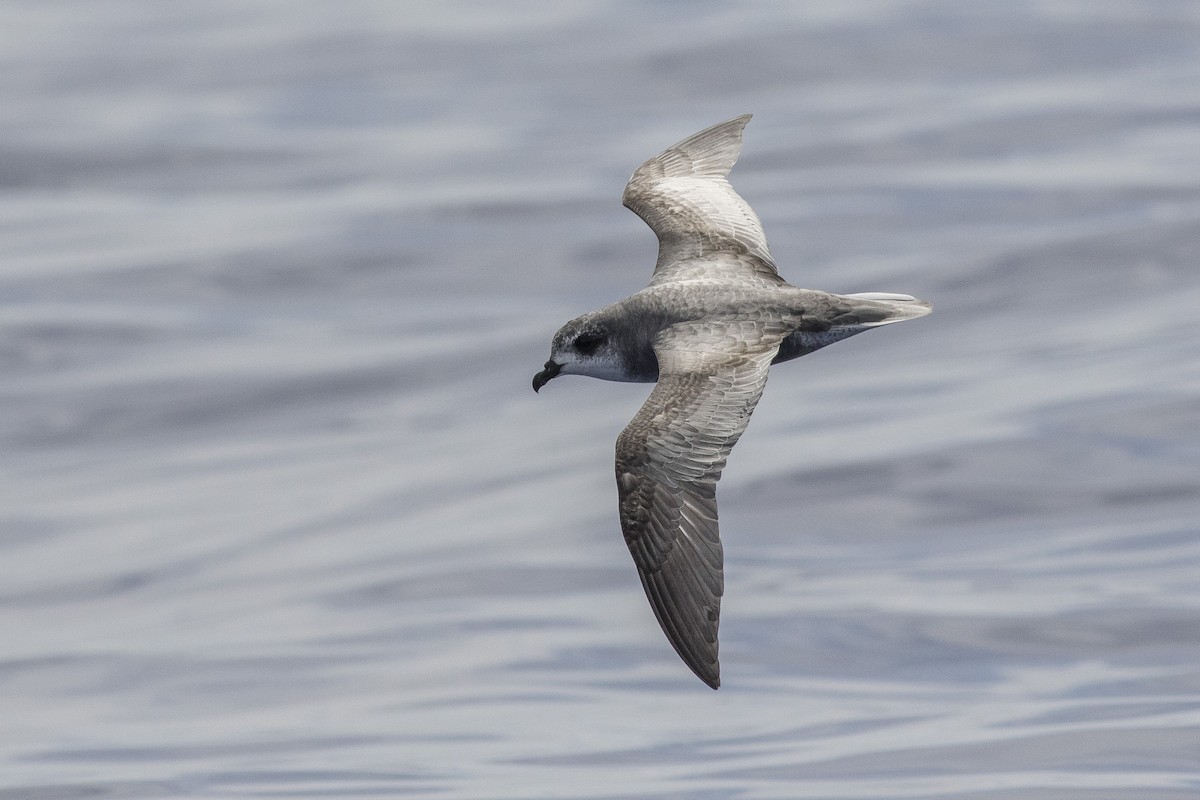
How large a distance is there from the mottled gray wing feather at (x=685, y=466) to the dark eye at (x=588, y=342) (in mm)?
610

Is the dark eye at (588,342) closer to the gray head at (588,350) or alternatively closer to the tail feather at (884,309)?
the gray head at (588,350)

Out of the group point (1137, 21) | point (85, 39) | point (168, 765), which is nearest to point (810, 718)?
point (168, 765)

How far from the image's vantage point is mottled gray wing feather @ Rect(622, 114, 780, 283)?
11.2 meters

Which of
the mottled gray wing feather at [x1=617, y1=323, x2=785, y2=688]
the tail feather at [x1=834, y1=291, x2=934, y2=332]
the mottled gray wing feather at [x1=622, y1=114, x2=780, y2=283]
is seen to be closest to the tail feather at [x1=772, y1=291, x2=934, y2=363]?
the tail feather at [x1=834, y1=291, x2=934, y2=332]

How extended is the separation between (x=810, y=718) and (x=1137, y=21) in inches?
907

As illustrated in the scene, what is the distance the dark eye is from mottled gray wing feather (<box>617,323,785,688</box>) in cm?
61

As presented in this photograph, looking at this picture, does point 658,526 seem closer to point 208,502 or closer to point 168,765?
point 168,765

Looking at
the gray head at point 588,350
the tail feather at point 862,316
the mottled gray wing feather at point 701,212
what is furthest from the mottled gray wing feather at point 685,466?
the mottled gray wing feather at point 701,212

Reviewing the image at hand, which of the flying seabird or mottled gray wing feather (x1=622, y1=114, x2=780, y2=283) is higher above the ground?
mottled gray wing feather (x1=622, y1=114, x2=780, y2=283)

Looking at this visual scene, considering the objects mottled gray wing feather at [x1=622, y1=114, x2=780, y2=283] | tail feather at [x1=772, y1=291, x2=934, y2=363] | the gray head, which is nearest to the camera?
tail feather at [x1=772, y1=291, x2=934, y2=363]

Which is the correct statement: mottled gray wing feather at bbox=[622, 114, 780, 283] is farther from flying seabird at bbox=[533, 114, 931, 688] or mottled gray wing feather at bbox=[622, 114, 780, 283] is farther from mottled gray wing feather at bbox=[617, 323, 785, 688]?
mottled gray wing feather at bbox=[617, 323, 785, 688]

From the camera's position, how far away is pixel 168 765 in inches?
671

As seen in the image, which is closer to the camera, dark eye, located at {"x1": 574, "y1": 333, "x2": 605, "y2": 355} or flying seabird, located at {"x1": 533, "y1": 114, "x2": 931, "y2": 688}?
flying seabird, located at {"x1": 533, "y1": 114, "x2": 931, "y2": 688}

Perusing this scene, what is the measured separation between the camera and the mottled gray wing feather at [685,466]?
8.94 m
